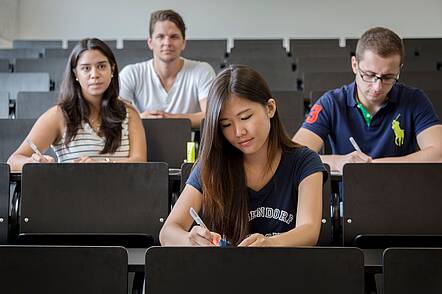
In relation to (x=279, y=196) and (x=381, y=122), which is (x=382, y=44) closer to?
(x=381, y=122)

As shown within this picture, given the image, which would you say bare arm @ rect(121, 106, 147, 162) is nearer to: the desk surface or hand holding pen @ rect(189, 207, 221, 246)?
the desk surface

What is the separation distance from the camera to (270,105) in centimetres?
207

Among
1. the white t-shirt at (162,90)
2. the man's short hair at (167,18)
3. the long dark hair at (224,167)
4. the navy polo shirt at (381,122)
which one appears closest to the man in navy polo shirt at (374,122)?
the navy polo shirt at (381,122)

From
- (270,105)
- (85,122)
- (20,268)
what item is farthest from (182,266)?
(85,122)

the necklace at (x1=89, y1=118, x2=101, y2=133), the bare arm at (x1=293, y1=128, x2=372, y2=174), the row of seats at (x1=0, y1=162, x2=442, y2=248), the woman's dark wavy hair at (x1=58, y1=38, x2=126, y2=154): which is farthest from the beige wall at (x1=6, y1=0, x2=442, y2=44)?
the row of seats at (x1=0, y1=162, x2=442, y2=248)

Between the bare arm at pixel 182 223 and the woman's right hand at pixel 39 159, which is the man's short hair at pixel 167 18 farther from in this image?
the bare arm at pixel 182 223

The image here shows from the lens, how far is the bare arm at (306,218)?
1916 millimetres

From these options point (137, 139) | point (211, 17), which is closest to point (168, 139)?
point (137, 139)

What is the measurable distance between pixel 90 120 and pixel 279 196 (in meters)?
1.35

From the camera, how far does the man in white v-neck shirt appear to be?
404 cm

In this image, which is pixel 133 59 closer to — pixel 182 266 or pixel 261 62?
pixel 261 62

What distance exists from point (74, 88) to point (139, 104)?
2.94 ft

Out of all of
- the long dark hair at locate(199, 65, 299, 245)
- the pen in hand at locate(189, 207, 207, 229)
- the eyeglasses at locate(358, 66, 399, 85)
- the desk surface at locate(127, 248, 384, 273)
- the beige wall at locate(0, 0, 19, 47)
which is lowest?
the desk surface at locate(127, 248, 384, 273)

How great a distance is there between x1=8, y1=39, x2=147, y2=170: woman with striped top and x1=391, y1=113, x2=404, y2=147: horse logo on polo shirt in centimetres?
105
